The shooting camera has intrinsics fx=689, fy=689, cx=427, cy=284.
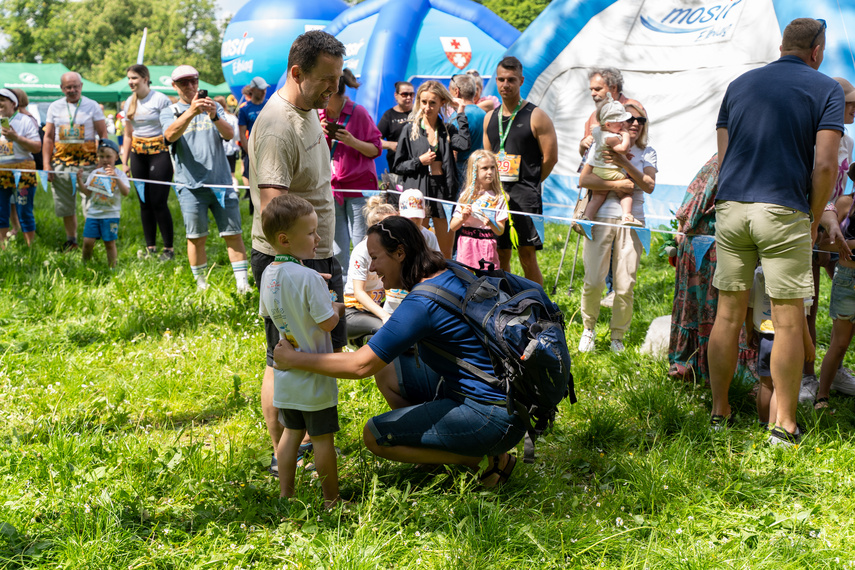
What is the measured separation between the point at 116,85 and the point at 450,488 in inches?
1239

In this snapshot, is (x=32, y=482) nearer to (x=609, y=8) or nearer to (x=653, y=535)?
(x=653, y=535)

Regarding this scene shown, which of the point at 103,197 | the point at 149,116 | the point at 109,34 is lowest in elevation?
the point at 103,197

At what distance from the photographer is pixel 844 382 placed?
443 centimetres

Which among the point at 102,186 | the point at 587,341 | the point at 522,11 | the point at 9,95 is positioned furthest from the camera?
the point at 522,11

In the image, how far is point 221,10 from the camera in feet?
230

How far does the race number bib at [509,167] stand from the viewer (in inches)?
228

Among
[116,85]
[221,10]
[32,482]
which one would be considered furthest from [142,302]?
[221,10]

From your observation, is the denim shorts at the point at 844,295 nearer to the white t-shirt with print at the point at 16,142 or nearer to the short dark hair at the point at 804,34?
the short dark hair at the point at 804,34

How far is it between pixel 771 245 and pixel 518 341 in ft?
5.22

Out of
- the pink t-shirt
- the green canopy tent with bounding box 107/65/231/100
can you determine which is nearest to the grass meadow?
the pink t-shirt

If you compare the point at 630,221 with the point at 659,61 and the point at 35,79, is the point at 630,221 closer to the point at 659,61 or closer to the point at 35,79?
the point at 659,61

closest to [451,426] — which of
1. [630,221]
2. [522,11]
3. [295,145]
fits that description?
[295,145]

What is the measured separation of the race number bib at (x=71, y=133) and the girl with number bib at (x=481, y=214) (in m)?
5.03

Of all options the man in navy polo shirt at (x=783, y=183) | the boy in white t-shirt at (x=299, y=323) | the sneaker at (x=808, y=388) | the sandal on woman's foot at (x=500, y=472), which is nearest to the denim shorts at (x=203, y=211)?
the boy in white t-shirt at (x=299, y=323)
